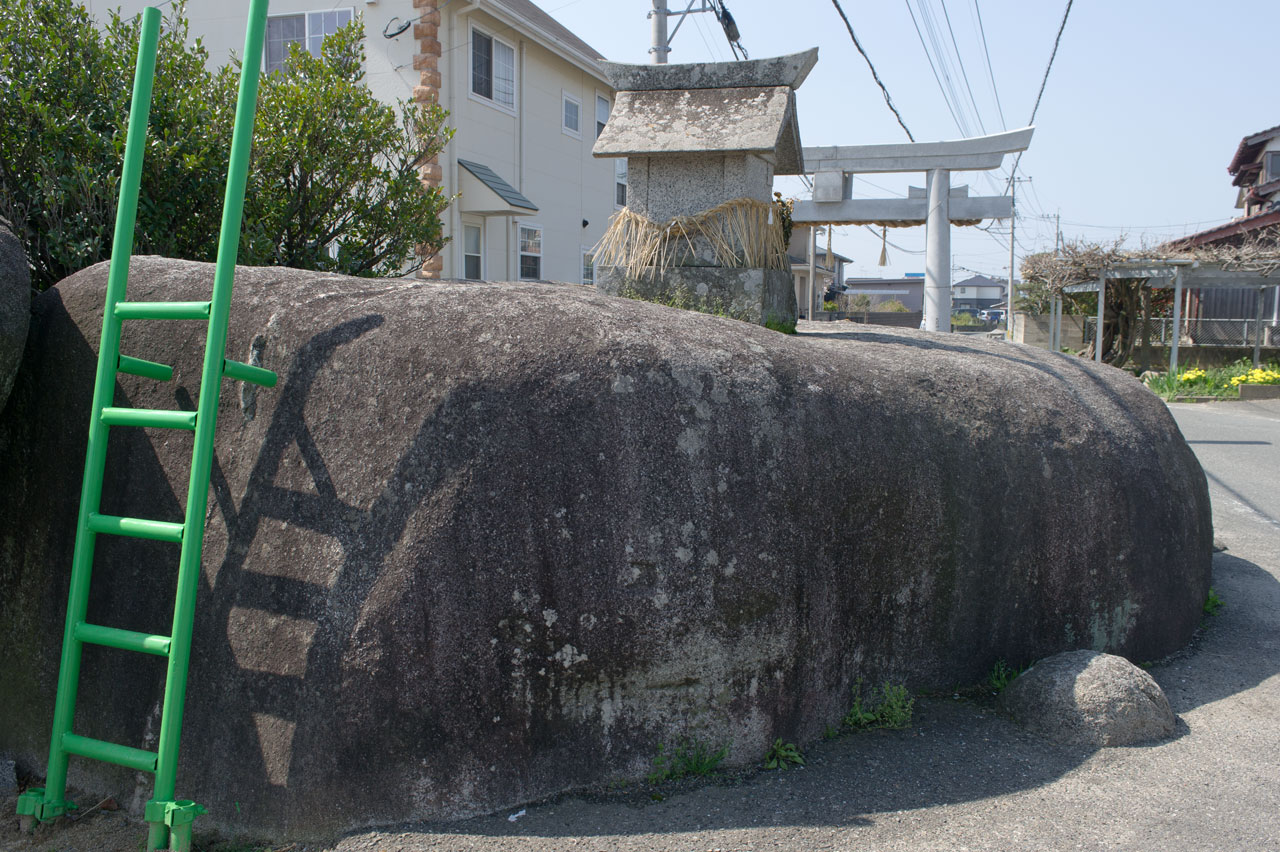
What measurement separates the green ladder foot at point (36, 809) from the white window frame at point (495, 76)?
13095 millimetres

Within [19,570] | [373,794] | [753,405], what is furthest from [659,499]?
[19,570]

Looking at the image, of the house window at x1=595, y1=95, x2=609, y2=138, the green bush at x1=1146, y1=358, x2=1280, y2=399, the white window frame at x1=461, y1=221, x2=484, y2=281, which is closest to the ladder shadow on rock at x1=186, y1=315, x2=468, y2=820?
the white window frame at x1=461, y1=221, x2=484, y2=281

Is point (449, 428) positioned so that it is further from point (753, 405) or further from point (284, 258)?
point (284, 258)

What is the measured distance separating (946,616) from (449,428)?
2221 mm

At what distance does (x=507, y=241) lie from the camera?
15812 millimetres

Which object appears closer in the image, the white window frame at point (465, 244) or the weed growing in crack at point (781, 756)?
the weed growing in crack at point (781, 756)

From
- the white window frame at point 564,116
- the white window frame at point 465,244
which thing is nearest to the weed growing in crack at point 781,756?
the white window frame at point 465,244

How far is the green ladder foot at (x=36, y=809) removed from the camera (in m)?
2.89

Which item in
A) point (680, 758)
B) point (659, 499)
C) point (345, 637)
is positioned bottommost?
point (680, 758)

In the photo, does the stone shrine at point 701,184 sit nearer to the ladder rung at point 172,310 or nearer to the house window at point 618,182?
the ladder rung at point 172,310

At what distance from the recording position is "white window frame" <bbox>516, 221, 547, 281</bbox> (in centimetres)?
1609

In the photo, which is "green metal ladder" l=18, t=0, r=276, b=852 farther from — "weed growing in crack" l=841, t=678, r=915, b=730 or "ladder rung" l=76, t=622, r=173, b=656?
"weed growing in crack" l=841, t=678, r=915, b=730

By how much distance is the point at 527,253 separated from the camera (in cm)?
1672

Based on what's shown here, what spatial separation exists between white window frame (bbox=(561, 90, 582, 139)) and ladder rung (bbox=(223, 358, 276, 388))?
15.4 metres
